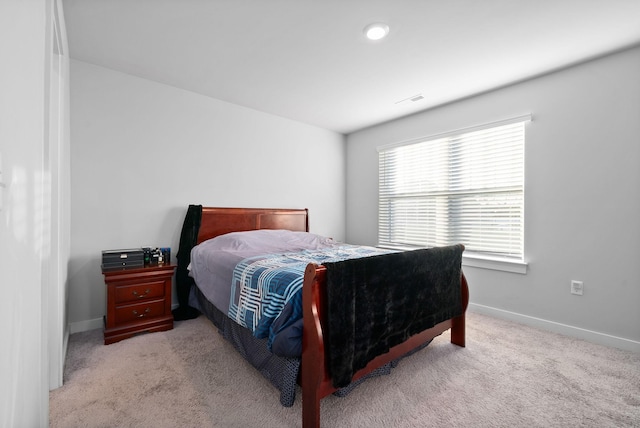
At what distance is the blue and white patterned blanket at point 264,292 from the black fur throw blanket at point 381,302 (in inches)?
9.9

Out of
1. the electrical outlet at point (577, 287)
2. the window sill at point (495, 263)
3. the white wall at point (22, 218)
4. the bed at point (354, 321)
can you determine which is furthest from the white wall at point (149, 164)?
the electrical outlet at point (577, 287)

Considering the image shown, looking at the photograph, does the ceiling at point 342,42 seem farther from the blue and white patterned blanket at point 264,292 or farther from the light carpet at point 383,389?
the light carpet at point 383,389

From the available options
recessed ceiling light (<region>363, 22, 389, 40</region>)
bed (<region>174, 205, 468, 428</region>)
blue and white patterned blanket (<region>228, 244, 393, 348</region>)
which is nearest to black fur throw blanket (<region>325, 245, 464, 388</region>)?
bed (<region>174, 205, 468, 428</region>)

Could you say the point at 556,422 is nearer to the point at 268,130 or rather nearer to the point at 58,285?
the point at 58,285

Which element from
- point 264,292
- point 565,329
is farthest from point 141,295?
point 565,329

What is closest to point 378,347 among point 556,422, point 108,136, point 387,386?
point 387,386

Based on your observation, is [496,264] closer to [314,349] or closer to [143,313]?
[314,349]

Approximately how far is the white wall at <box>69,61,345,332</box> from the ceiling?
10.7 inches

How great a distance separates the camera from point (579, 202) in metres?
2.58

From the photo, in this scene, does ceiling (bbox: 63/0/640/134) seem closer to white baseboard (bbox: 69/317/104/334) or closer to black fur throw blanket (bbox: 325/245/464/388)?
black fur throw blanket (bbox: 325/245/464/388)

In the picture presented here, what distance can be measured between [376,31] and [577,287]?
113 inches

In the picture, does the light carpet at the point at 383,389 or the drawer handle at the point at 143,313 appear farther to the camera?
the drawer handle at the point at 143,313

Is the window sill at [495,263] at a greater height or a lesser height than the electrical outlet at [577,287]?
greater

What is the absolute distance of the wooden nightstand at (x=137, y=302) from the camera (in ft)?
7.77
